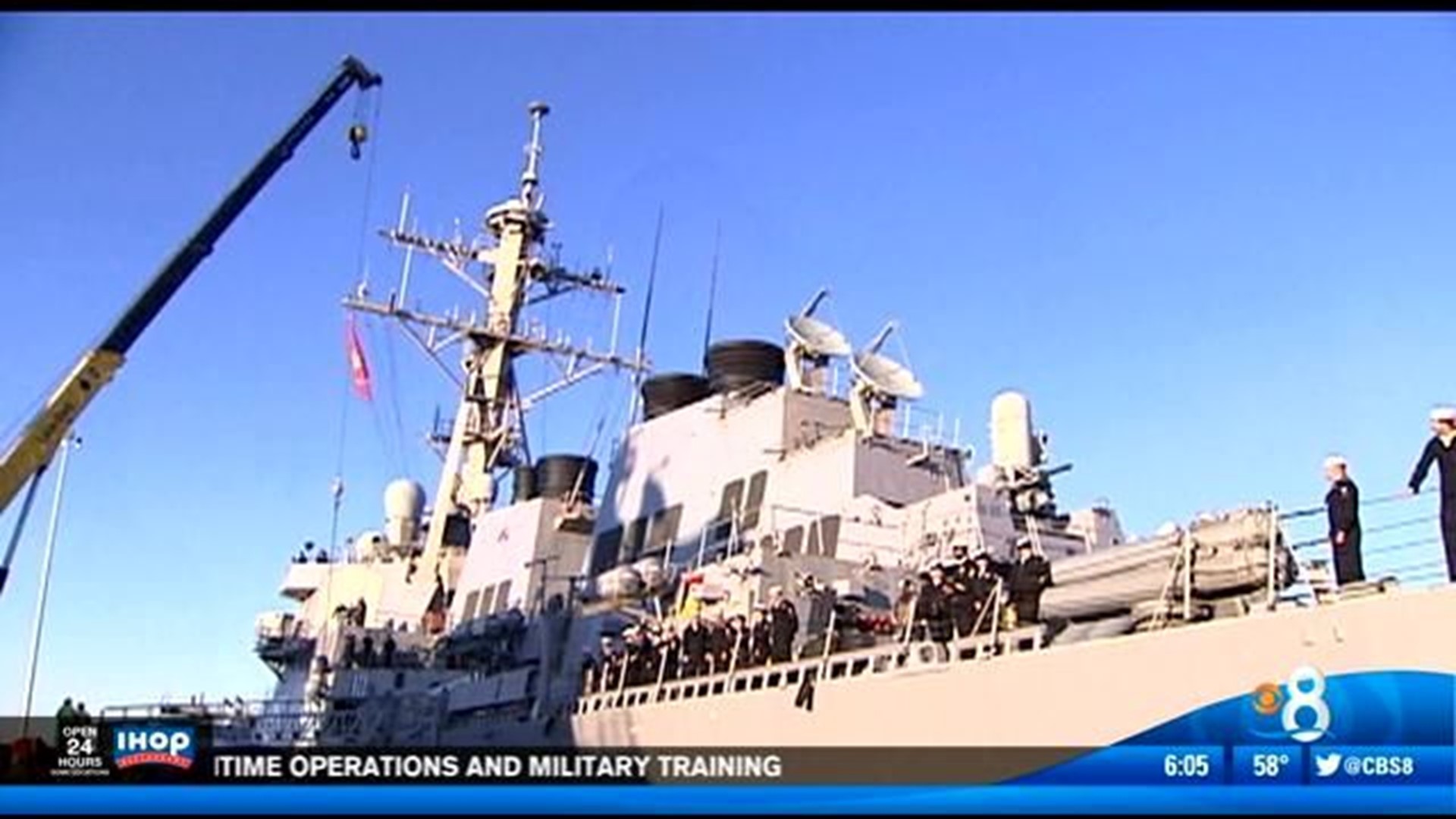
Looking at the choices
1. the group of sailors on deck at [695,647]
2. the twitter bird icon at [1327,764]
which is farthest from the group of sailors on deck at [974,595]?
the twitter bird icon at [1327,764]

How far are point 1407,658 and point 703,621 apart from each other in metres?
8.15

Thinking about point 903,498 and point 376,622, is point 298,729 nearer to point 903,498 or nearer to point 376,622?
point 376,622

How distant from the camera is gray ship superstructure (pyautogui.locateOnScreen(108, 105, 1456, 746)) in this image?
984 centimetres

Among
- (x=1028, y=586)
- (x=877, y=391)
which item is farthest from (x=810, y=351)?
(x=1028, y=586)

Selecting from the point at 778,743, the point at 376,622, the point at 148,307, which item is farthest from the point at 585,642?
the point at 376,622

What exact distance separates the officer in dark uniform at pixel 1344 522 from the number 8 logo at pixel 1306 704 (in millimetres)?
Answer: 855

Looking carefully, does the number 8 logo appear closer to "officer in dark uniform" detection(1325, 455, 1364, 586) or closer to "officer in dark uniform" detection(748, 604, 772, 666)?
"officer in dark uniform" detection(1325, 455, 1364, 586)

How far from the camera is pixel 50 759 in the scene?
1084 cm

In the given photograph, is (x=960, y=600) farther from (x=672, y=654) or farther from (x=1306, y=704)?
(x=672, y=654)

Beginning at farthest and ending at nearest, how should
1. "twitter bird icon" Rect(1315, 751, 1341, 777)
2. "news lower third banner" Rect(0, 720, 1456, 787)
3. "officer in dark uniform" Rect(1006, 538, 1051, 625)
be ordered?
1. "officer in dark uniform" Rect(1006, 538, 1051, 625)
2. "news lower third banner" Rect(0, 720, 1456, 787)
3. "twitter bird icon" Rect(1315, 751, 1341, 777)

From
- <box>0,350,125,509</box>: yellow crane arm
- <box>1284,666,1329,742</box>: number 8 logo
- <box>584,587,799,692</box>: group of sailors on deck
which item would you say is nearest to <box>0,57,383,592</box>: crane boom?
<box>0,350,125,509</box>: yellow crane arm

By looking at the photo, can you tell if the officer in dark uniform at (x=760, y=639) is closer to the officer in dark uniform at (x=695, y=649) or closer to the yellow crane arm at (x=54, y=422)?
the officer in dark uniform at (x=695, y=649)

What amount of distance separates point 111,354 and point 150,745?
4.48 metres

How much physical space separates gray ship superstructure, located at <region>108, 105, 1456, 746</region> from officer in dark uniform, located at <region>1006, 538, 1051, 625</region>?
6.0 inches
